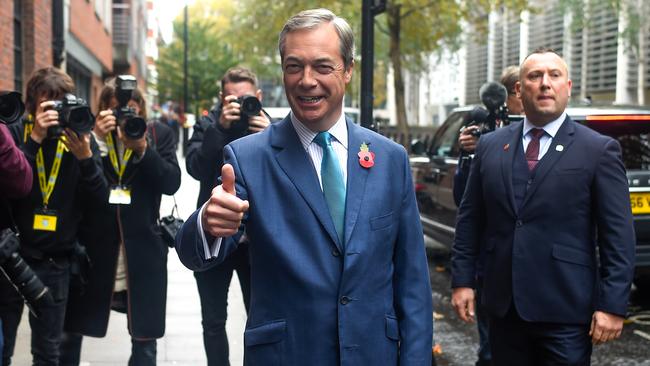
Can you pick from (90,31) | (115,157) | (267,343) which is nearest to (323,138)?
(267,343)

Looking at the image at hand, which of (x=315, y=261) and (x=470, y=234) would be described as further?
(x=470, y=234)

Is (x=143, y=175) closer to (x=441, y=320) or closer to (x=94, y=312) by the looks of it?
(x=94, y=312)

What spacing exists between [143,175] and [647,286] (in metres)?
5.79

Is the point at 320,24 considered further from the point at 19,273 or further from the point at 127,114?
the point at 127,114

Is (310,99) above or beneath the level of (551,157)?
above

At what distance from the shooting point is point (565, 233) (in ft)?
11.9

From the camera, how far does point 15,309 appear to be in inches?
168

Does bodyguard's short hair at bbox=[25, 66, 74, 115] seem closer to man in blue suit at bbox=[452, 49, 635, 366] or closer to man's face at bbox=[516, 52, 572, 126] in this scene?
man in blue suit at bbox=[452, 49, 635, 366]

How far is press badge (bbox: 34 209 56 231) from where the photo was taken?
4258mm

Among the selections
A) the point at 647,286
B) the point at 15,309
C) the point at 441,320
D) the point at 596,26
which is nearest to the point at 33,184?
the point at 15,309

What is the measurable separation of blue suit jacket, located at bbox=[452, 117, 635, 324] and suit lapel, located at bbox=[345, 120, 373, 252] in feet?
4.13

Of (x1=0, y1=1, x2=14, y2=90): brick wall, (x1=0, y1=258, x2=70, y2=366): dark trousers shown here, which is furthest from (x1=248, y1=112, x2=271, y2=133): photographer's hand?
(x1=0, y1=1, x2=14, y2=90): brick wall

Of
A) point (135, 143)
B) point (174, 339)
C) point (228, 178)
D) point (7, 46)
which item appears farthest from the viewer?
point (7, 46)

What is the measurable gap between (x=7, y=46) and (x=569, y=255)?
27.8 feet
